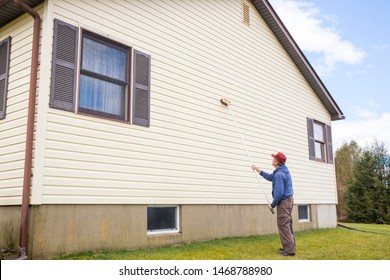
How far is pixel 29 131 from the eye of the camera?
6109 mm

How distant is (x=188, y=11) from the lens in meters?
9.27

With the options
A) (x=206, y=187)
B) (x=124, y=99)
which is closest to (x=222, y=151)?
(x=206, y=187)

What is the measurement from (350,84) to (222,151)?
7.15m

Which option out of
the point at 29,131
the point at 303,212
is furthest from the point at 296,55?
the point at 29,131

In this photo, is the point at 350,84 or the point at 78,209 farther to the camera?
the point at 350,84

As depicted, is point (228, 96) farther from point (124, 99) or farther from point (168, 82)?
point (124, 99)

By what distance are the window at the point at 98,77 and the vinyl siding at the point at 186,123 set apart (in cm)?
17

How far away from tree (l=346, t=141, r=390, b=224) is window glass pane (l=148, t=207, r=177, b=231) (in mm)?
17674

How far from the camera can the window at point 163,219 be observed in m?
7.73

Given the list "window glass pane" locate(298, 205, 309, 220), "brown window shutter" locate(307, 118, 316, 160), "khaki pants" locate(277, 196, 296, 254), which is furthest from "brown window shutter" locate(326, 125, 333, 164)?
"khaki pants" locate(277, 196, 296, 254)

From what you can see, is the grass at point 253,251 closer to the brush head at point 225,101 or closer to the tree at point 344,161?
the brush head at point 225,101

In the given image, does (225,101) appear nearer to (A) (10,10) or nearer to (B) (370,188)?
(A) (10,10)

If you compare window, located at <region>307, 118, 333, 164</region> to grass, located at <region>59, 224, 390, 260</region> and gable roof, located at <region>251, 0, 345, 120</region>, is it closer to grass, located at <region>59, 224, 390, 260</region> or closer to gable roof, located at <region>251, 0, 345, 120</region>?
gable roof, located at <region>251, 0, 345, 120</region>

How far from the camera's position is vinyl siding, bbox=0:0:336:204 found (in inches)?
260
